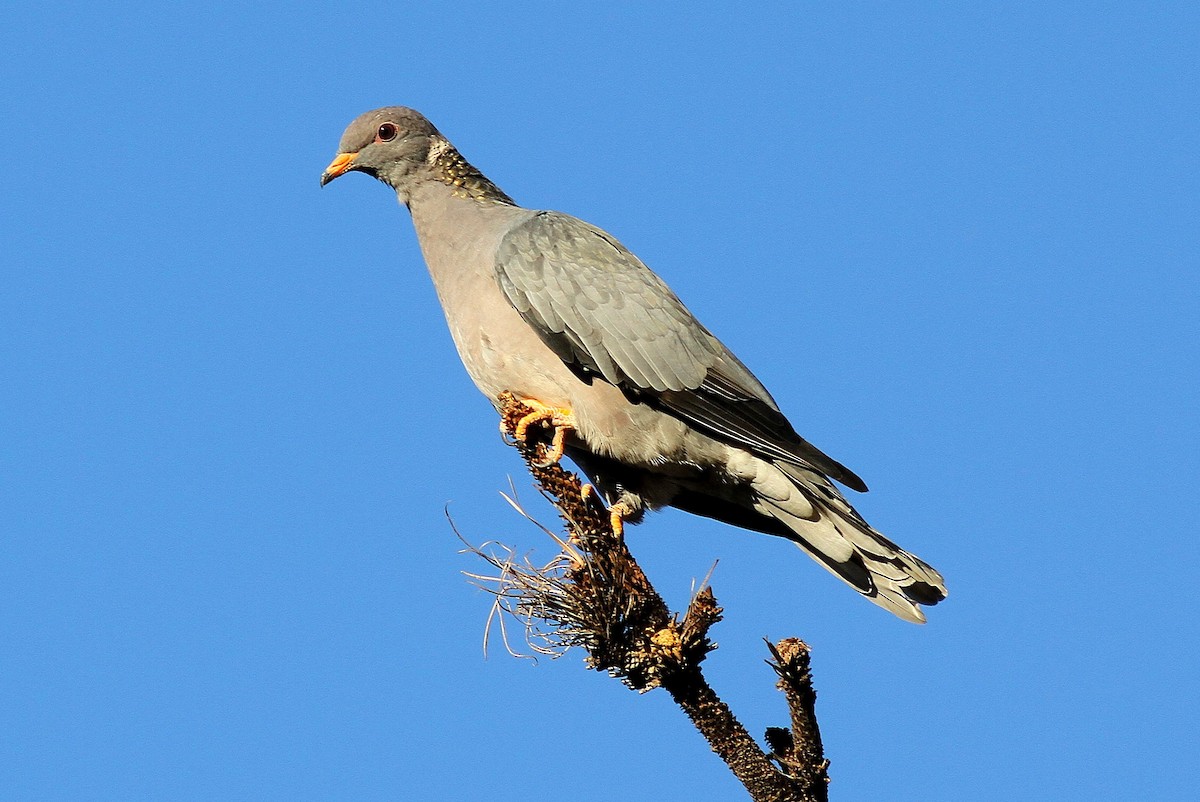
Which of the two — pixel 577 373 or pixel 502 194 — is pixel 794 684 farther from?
pixel 502 194

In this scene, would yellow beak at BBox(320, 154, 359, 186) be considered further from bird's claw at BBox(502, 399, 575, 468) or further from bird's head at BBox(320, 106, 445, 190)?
bird's claw at BBox(502, 399, 575, 468)

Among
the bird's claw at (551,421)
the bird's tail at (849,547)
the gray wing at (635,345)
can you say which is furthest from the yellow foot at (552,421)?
the bird's tail at (849,547)

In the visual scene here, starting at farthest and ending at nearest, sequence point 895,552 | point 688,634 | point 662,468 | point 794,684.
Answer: point 662,468 → point 895,552 → point 688,634 → point 794,684

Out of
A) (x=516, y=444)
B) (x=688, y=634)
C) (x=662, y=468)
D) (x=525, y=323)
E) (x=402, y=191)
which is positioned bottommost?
(x=688, y=634)

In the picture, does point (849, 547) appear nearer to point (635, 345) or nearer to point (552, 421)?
point (635, 345)

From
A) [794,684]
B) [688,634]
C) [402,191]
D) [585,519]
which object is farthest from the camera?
[402,191]

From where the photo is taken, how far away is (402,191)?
6664 millimetres

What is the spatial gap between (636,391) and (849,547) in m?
1.24

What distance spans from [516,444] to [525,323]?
0.95m

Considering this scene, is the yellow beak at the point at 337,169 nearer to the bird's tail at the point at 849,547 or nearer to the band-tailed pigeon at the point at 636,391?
the band-tailed pigeon at the point at 636,391

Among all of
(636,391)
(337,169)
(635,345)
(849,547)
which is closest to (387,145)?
(337,169)

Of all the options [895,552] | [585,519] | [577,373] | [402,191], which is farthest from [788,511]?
[402,191]

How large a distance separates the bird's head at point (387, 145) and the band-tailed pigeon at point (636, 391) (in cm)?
78

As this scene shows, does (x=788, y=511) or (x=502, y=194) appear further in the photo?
(x=502, y=194)
